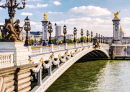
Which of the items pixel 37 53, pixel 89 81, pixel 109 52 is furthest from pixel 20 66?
pixel 109 52

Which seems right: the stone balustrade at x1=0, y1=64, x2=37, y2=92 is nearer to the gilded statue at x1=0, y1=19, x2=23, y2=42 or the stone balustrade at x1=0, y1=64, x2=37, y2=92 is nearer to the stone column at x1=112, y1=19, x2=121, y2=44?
the gilded statue at x1=0, y1=19, x2=23, y2=42

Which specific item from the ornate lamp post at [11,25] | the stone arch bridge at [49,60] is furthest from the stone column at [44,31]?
the ornate lamp post at [11,25]

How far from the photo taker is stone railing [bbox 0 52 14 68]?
10.0 m

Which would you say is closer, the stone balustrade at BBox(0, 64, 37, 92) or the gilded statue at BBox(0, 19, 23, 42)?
the stone balustrade at BBox(0, 64, 37, 92)

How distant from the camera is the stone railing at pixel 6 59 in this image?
32.8 feet

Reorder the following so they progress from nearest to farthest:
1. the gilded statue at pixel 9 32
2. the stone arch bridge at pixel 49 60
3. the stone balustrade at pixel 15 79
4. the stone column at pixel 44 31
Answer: the stone balustrade at pixel 15 79
the gilded statue at pixel 9 32
the stone arch bridge at pixel 49 60
the stone column at pixel 44 31

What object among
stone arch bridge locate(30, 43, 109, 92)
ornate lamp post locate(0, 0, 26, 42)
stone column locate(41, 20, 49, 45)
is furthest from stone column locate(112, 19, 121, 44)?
ornate lamp post locate(0, 0, 26, 42)

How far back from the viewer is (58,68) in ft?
66.7

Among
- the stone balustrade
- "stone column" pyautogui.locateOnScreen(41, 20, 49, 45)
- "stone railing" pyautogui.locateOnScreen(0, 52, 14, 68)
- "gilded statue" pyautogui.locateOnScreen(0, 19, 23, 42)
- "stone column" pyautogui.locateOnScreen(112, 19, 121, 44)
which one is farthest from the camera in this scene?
"stone column" pyautogui.locateOnScreen(112, 19, 121, 44)

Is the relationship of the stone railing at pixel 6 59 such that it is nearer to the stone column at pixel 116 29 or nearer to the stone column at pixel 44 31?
the stone column at pixel 44 31

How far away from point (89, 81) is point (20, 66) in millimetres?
16784

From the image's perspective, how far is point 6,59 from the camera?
10336mm

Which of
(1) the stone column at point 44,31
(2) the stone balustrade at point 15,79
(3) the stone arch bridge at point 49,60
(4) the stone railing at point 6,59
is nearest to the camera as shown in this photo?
(2) the stone balustrade at point 15,79

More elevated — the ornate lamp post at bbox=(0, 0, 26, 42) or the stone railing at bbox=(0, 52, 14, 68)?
the ornate lamp post at bbox=(0, 0, 26, 42)
